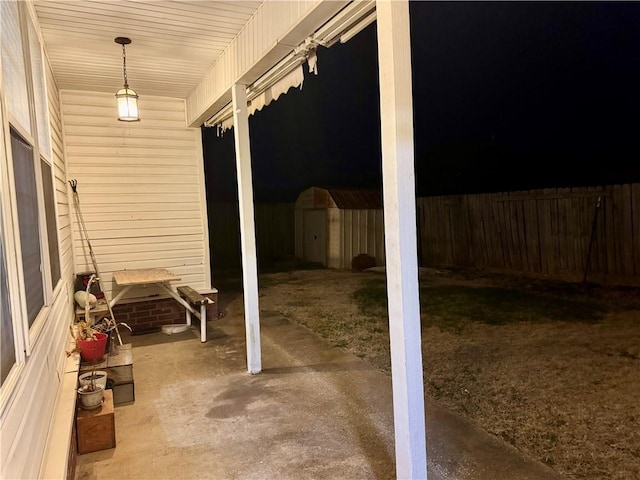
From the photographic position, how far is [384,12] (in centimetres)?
188

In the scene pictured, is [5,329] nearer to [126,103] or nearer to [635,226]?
[126,103]

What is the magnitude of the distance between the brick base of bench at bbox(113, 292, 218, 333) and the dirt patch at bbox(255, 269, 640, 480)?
1369 mm

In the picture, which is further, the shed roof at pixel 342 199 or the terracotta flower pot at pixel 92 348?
the shed roof at pixel 342 199

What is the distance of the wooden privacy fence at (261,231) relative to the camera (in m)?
12.3

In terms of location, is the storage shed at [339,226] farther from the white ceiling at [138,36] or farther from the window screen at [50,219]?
the window screen at [50,219]

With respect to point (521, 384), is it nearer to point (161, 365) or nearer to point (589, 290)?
point (161, 365)

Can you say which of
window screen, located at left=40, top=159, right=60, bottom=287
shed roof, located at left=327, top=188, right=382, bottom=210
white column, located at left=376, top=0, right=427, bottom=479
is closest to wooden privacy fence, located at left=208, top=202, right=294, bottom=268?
shed roof, located at left=327, top=188, right=382, bottom=210

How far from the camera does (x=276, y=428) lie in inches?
110

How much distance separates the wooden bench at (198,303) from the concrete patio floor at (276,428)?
531 millimetres

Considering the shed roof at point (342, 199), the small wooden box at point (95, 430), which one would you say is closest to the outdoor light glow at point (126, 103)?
the small wooden box at point (95, 430)

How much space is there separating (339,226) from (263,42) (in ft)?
26.2

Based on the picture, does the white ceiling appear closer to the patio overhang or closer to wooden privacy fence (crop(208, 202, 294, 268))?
the patio overhang

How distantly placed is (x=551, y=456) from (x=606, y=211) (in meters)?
5.59

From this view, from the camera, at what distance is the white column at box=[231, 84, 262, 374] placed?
3.69m
